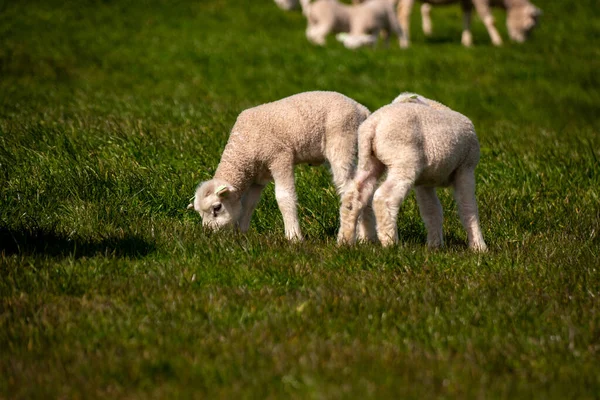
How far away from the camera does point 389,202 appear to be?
5.44 metres

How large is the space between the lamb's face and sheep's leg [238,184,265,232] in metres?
Answer: 0.23

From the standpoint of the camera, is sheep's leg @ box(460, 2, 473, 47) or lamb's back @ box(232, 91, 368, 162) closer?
lamb's back @ box(232, 91, 368, 162)

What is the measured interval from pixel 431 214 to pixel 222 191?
1.45 m

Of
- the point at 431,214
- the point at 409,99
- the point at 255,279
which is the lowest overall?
the point at 431,214

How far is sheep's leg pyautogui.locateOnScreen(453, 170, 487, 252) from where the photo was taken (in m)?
5.77

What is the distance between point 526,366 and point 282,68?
1226cm

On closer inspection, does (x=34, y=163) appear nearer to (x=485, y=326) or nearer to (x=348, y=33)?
(x=485, y=326)

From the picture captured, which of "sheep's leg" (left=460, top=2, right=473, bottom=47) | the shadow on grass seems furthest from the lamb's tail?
"sheep's leg" (left=460, top=2, right=473, bottom=47)

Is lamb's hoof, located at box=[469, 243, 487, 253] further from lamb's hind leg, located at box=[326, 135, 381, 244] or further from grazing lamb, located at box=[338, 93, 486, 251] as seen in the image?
lamb's hind leg, located at box=[326, 135, 381, 244]

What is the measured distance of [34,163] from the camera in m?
7.19

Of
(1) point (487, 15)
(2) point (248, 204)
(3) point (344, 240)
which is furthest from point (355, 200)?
(1) point (487, 15)

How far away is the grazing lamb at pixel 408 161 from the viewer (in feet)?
17.8

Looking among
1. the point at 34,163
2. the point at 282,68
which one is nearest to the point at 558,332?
the point at 34,163

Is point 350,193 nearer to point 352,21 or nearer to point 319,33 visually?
point 319,33
